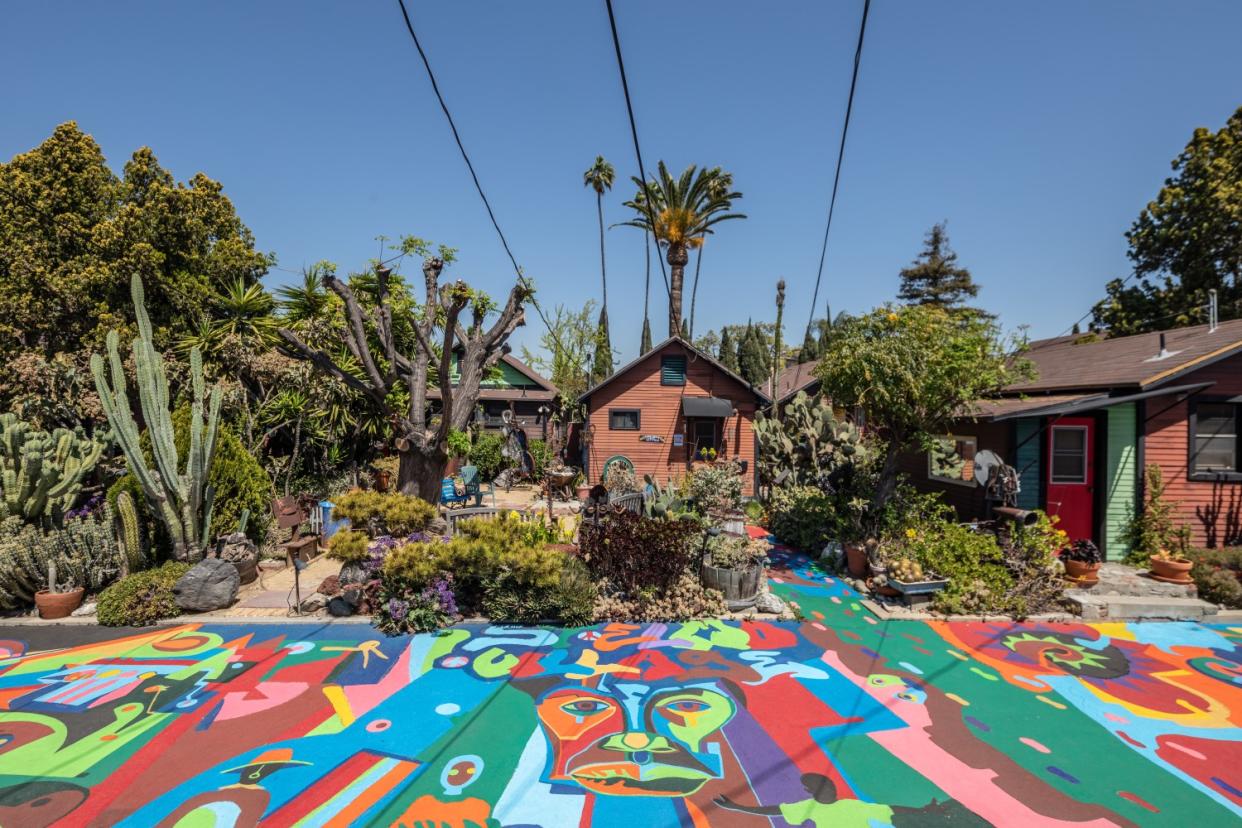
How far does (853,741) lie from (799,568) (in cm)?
559

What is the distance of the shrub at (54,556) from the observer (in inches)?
311

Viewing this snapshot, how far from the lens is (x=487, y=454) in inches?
792

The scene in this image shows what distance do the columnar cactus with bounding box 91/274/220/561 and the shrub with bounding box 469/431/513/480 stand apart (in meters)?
10.8

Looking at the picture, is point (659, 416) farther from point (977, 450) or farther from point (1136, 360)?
point (1136, 360)

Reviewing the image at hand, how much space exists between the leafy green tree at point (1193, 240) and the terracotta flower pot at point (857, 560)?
Answer: 21.9 metres

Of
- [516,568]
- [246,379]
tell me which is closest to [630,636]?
[516,568]

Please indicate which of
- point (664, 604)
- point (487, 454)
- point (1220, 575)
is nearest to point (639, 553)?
point (664, 604)

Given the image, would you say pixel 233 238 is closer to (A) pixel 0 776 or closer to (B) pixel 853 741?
(A) pixel 0 776

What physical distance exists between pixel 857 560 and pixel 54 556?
41.1 feet

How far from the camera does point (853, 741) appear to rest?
16.5 feet

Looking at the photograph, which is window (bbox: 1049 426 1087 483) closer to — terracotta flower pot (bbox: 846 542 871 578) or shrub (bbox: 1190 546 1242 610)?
shrub (bbox: 1190 546 1242 610)

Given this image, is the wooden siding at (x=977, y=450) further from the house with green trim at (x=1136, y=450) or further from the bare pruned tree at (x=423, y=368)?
the bare pruned tree at (x=423, y=368)

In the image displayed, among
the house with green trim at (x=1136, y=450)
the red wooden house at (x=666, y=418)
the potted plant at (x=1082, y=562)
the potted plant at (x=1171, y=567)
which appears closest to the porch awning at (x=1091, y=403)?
the house with green trim at (x=1136, y=450)

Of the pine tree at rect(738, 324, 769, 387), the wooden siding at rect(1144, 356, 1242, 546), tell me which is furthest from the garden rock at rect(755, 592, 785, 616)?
the pine tree at rect(738, 324, 769, 387)
